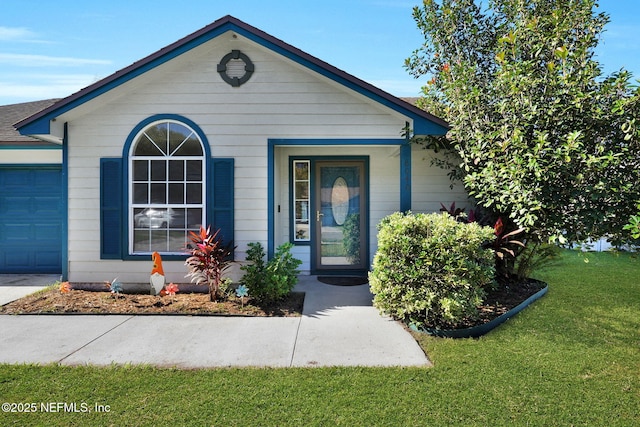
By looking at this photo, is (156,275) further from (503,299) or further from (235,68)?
(503,299)

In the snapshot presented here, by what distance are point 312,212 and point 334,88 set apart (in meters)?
2.50

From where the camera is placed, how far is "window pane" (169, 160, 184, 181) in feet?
20.3

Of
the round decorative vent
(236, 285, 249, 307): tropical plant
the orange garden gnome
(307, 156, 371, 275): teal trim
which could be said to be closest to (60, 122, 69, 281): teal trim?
the orange garden gnome

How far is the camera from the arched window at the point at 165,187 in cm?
616

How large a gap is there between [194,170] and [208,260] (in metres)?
1.63

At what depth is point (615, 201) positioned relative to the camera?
4.21 m

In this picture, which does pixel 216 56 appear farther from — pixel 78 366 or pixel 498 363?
pixel 498 363

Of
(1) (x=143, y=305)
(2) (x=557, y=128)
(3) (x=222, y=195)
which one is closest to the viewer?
(2) (x=557, y=128)

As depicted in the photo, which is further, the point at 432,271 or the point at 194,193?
the point at 194,193

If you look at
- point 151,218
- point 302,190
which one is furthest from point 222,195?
point 302,190

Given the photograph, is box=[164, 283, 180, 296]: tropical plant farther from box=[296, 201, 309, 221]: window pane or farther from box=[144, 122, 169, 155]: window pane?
box=[296, 201, 309, 221]: window pane

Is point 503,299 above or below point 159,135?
below

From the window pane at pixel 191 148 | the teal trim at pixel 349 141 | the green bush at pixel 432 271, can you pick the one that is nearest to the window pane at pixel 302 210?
the teal trim at pixel 349 141

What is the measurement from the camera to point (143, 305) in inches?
211
